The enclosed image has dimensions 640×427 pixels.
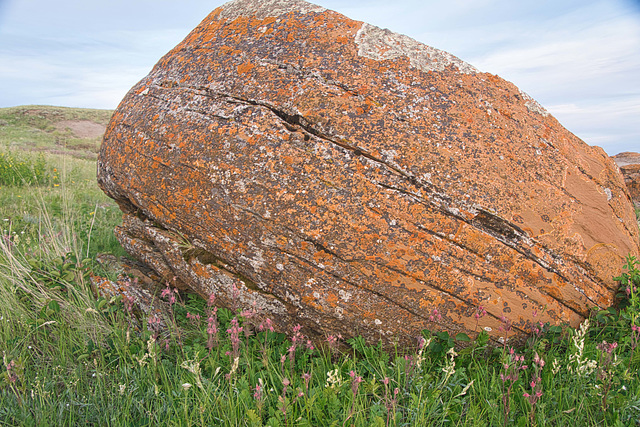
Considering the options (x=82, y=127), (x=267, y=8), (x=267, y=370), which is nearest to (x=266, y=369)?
(x=267, y=370)

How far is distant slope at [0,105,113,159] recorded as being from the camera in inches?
1118

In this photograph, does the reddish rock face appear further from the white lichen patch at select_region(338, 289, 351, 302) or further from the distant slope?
the distant slope

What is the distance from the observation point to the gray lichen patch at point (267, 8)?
14.2ft

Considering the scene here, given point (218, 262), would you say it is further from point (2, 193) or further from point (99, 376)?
point (2, 193)

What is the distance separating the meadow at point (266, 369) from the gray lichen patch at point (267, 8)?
3087 millimetres

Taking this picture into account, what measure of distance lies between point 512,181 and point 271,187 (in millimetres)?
2120

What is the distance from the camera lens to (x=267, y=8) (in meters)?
4.39

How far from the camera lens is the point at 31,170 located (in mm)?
10156

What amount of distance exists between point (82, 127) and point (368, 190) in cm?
4088

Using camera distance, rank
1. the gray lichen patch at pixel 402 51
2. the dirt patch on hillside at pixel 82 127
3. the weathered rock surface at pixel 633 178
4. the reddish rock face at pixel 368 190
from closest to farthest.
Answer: the reddish rock face at pixel 368 190 < the gray lichen patch at pixel 402 51 < the weathered rock surface at pixel 633 178 < the dirt patch on hillside at pixel 82 127

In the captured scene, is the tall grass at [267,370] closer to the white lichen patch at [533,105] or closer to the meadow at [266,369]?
the meadow at [266,369]

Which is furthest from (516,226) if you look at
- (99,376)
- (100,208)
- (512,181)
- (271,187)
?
(100,208)

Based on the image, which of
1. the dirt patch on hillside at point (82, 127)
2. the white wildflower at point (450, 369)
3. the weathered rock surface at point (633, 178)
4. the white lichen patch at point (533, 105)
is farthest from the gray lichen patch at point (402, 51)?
the dirt patch on hillside at point (82, 127)

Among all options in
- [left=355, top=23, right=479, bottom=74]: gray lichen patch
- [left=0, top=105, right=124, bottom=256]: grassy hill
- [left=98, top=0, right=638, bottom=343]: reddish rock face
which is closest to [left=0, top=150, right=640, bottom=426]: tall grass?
[left=98, top=0, right=638, bottom=343]: reddish rock face
